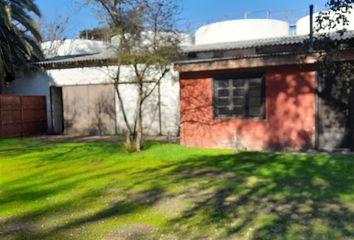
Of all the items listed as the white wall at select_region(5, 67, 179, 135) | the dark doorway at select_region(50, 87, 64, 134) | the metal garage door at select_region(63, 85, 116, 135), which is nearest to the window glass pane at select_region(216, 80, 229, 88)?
the white wall at select_region(5, 67, 179, 135)

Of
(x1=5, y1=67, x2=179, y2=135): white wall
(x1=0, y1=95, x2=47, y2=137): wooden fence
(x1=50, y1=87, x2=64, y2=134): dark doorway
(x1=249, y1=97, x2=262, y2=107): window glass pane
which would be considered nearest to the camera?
(x1=249, y1=97, x2=262, y2=107): window glass pane

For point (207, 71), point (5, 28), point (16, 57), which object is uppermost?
point (5, 28)

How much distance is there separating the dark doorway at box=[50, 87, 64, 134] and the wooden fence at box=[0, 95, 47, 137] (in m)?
0.43

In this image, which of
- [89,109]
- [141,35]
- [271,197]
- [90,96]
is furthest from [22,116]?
[271,197]

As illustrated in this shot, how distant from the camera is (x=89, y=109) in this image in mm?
19250

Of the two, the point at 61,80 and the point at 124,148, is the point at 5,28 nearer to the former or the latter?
the point at 61,80

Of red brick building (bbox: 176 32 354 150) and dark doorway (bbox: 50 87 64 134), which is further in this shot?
dark doorway (bbox: 50 87 64 134)

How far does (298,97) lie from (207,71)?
9.80 feet

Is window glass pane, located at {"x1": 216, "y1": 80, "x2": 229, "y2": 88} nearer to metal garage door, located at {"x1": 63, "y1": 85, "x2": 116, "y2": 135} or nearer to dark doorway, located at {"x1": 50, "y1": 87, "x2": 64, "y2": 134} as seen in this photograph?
metal garage door, located at {"x1": 63, "y1": 85, "x2": 116, "y2": 135}

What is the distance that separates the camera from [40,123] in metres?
20.1

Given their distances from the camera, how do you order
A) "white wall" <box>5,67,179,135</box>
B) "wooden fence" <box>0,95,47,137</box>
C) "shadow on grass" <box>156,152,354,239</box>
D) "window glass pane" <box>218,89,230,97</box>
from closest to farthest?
"shadow on grass" <box>156,152,354,239</box>
"window glass pane" <box>218,89,230,97</box>
"white wall" <box>5,67,179,135</box>
"wooden fence" <box>0,95,47,137</box>

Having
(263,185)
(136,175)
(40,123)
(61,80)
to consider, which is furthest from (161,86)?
(263,185)

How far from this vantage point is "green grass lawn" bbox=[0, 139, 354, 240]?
5.02 meters

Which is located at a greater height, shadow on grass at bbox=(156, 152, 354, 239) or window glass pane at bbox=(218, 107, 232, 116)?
window glass pane at bbox=(218, 107, 232, 116)
